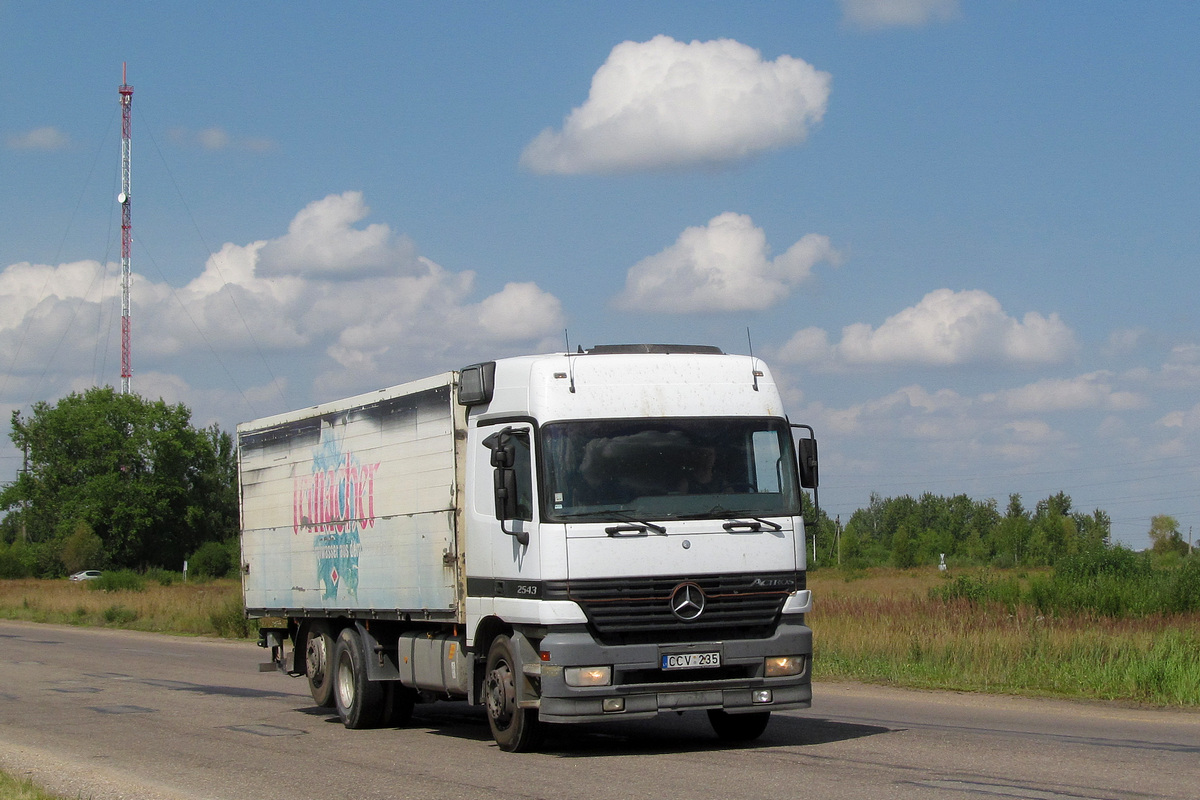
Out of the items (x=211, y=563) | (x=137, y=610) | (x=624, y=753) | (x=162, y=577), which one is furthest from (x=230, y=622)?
(x=211, y=563)

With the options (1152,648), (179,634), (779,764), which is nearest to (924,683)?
(1152,648)

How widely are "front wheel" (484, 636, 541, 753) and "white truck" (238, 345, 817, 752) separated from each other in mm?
19

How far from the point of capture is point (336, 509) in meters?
13.9

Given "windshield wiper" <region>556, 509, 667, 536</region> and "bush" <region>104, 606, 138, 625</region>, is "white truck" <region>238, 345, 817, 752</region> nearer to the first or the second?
"windshield wiper" <region>556, 509, 667, 536</region>

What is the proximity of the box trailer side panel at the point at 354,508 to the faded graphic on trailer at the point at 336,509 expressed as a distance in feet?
0.04

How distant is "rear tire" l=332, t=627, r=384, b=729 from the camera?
518 inches

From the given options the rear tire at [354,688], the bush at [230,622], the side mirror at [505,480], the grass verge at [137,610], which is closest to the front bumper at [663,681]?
the side mirror at [505,480]

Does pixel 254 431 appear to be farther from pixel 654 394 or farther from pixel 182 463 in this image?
pixel 182 463

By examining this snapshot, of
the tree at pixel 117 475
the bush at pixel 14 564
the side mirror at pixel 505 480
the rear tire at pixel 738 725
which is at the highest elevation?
the tree at pixel 117 475

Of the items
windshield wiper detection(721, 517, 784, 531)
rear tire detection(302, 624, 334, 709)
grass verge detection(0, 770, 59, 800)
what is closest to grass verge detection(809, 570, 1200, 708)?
windshield wiper detection(721, 517, 784, 531)

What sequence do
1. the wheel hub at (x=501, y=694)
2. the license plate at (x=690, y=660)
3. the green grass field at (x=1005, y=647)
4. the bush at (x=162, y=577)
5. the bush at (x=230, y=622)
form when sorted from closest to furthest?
the license plate at (x=690, y=660), the wheel hub at (x=501, y=694), the green grass field at (x=1005, y=647), the bush at (x=230, y=622), the bush at (x=162, y=577)

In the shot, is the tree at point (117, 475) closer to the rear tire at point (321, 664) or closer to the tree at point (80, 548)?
the tree at point (80, 548)

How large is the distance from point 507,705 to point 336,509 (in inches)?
165

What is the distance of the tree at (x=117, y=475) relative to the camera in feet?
337
